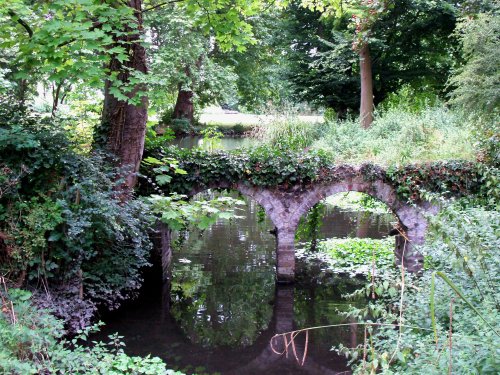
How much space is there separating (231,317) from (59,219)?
3.93 m

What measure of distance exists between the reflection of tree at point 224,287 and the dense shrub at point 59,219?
1.85 metres

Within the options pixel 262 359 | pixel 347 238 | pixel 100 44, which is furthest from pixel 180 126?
pixel 100 44

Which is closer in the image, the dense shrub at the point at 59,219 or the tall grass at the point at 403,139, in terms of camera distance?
the dense shrub at the point at 59,219

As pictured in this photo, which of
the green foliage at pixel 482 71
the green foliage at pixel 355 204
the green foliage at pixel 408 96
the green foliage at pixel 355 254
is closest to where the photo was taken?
the green foliage at pixel 482 71

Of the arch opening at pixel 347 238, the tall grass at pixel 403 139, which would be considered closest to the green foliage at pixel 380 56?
the tall grass at pixel 403 139

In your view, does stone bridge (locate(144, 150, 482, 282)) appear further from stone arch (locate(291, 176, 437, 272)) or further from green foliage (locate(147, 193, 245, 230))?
green foliage (locate(147, 193, 245, 230))

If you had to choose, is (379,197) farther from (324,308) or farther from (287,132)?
(287,132)

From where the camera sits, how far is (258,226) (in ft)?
52.5

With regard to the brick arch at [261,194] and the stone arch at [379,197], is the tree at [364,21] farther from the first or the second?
the brick arch at [261,194]

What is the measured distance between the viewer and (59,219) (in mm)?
6414

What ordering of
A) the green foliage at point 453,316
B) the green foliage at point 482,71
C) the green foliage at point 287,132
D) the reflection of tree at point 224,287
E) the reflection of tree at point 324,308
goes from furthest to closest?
1. the green foliage at point 287,132
2. the green foliage at point 482,71
3. the reflection of tree at point 224,287
4. the reflection of tree at point 324,308
5. the green foliage at point 453,316

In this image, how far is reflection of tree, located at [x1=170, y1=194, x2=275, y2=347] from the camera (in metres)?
8.49

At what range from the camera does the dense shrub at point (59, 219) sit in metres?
6.36

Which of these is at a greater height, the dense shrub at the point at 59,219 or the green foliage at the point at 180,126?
the green foliage at the point at 180,126
